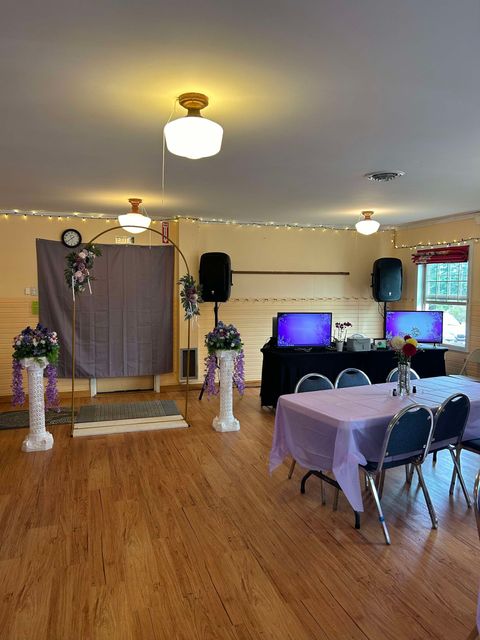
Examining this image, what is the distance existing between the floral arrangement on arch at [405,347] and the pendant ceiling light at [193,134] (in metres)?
2.16

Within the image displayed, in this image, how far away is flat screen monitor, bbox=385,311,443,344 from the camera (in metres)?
6.56

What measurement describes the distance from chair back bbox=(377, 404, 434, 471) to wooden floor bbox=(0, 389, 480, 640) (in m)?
0.47

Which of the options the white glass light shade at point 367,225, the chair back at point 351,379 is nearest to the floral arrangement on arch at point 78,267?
the chair back at point 351,379

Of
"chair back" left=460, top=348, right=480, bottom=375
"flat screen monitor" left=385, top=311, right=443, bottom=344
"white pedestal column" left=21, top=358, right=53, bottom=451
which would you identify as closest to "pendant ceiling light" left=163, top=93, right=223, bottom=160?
"white pedestal column" left=21, top=358, right=53, bottom=451

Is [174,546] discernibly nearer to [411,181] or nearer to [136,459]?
[136,459]

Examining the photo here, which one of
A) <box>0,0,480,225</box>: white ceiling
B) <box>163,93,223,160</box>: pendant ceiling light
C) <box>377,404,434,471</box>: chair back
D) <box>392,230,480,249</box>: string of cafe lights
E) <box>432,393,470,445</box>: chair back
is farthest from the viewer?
<box>392,230,480,249</box>: string of cafe lights

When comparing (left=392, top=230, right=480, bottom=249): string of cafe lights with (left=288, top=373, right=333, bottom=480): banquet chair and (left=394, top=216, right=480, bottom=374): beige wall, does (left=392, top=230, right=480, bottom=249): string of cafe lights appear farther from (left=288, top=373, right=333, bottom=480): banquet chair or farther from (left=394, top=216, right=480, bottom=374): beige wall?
(left=288, top=373, right=333, bottom=480): banquet chair

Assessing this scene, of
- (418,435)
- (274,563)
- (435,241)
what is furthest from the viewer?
(435,241)

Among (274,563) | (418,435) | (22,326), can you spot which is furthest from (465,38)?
(22,326)

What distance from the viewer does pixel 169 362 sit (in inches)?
279

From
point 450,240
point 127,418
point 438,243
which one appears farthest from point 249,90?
point 438,243

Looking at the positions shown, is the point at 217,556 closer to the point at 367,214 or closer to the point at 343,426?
the point at 343,426

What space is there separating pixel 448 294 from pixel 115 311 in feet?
15.9

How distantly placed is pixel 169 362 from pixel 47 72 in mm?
5184
